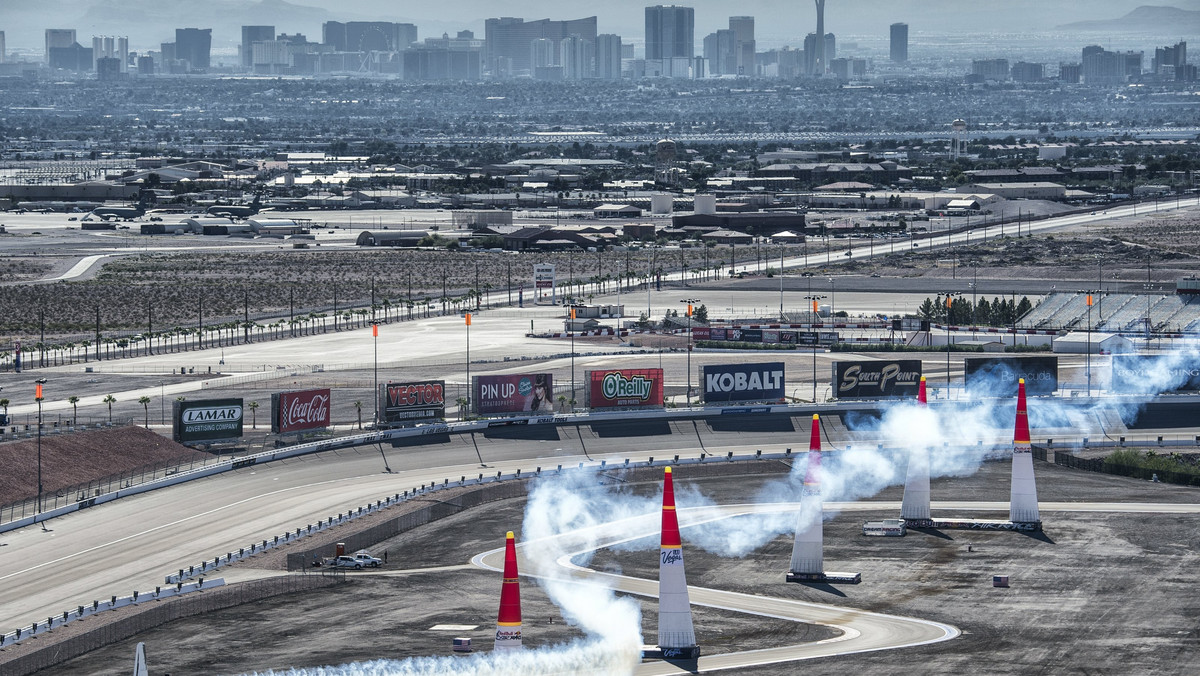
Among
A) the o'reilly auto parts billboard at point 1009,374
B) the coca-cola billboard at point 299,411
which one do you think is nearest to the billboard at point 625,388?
the coca-cola billboard at point 299,411

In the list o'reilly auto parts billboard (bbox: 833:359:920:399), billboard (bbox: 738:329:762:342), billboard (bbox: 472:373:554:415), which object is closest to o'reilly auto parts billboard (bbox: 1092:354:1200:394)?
o'reilly auto parts billboard (bbox: 833:359:920:399)

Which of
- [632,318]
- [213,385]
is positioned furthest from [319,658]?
[632,318]

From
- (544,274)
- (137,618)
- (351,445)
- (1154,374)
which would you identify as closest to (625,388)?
(351,445)

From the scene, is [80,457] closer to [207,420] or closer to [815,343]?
[207,420]

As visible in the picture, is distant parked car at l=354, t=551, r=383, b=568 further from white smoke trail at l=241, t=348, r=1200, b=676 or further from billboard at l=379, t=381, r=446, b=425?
billboard at l=379, t=381, r=446, b=425

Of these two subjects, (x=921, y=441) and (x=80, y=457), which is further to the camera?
(x=80, y=457)

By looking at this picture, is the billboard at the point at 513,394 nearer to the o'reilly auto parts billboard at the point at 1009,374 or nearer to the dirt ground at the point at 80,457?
the dirt ground at the point at 80,457
